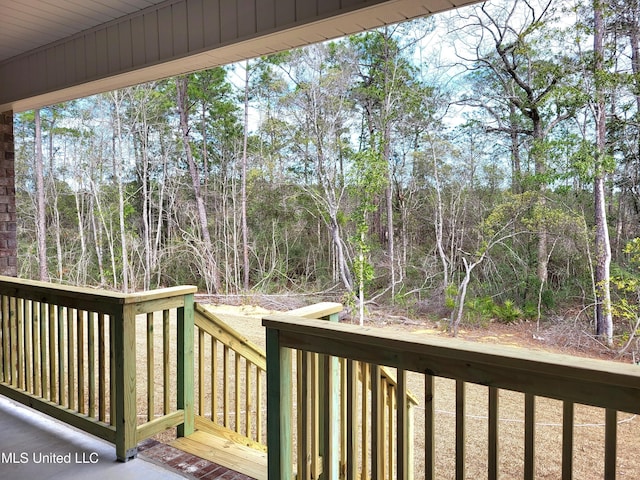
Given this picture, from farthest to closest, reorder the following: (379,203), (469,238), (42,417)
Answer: (379,203)
(469,238)
(42,417)

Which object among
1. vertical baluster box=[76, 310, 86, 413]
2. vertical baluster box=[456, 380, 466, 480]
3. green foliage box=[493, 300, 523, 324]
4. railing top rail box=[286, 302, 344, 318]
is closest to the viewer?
vertical baluster box=[456, 380, 466, 480]

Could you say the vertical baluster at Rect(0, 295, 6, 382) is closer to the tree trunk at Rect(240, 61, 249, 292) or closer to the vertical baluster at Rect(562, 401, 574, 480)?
the vertical baluster at Rect(562, 401, 574, 480)

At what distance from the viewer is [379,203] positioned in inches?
384

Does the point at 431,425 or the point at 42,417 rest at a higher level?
the point at 431,425

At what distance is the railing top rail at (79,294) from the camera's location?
93.7 inches

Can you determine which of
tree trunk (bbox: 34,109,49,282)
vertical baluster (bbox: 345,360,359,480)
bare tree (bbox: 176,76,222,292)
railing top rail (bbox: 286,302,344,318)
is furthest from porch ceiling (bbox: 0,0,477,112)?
tree trunk (bbox: 34,109,49,282)

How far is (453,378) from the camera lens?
1.35 metres

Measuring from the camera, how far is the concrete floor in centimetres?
226

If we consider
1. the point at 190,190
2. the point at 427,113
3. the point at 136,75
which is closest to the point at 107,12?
the point at 136,75

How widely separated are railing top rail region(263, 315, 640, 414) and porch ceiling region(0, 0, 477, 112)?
1596 mm

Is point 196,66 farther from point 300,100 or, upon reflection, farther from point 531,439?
point 300,100

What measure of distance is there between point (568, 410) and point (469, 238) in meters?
8.03

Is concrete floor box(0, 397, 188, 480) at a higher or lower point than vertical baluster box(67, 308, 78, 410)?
lower

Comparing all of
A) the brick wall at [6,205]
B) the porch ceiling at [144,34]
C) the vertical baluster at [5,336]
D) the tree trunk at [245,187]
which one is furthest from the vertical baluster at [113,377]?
the tree trunk at [245,187]
